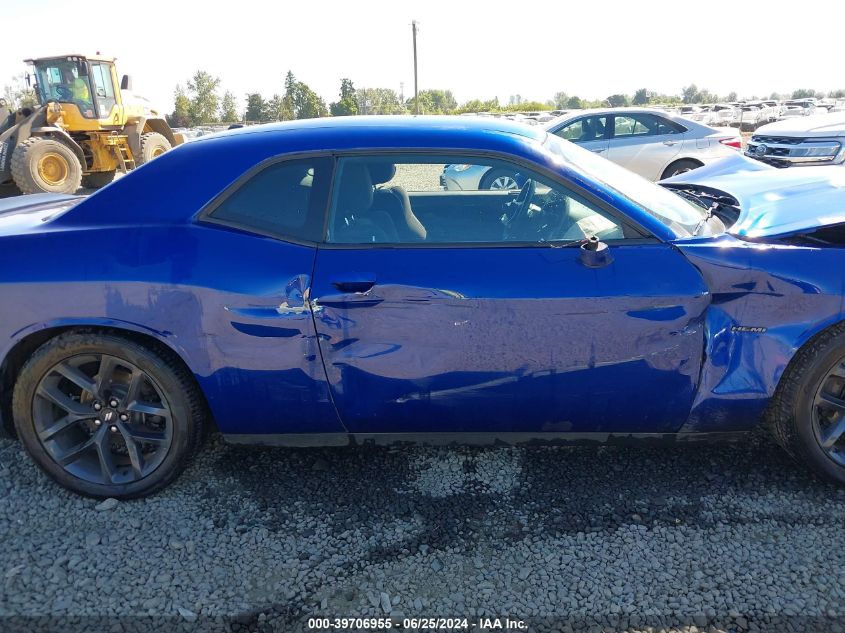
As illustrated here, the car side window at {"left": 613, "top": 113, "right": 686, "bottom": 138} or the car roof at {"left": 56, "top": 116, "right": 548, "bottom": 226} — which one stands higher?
the car roof at {"left": 56, "top": 116, "right": 548, "bottom": 226}

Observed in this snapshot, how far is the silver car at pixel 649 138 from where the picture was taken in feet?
29.8

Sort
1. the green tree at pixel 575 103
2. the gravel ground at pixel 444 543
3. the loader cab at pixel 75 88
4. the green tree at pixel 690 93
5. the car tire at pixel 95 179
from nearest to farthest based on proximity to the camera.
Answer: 1. the gravel ground at pixel 444 543
2. the loader cab at pixel 75 88
3. the car tire at pixel 95 179
4. the green tree at pixel 575 103
5. the green tree at pixel 690 93

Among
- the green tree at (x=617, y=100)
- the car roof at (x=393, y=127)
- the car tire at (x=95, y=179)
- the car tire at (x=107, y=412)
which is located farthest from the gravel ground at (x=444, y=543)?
the green tree at (x=617, y=100)

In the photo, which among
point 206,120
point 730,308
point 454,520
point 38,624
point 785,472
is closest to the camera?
point 38,624

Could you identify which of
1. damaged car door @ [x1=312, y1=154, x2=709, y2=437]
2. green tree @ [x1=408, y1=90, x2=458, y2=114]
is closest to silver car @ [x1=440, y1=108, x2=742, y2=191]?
damaged car door @ [x1=312, y1=154, x2=709, y2=437]

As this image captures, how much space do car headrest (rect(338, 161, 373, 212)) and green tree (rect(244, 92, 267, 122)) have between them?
190 ft

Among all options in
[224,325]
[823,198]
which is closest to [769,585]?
[823,198]

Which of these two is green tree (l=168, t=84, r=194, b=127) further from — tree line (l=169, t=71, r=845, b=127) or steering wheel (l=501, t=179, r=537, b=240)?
steering wheel (l=501, t=179, r=537, b=240)

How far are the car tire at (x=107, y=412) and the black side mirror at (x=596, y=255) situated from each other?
1.75 meters

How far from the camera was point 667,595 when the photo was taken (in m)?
2.18

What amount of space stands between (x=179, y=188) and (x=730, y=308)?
2.31 meters

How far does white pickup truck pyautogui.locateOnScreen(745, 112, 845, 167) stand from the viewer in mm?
7855

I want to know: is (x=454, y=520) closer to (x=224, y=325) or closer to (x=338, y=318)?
(x=338, y=318)

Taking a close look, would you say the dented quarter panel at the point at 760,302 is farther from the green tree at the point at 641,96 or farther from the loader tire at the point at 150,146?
the green tree at the point at 641,96
